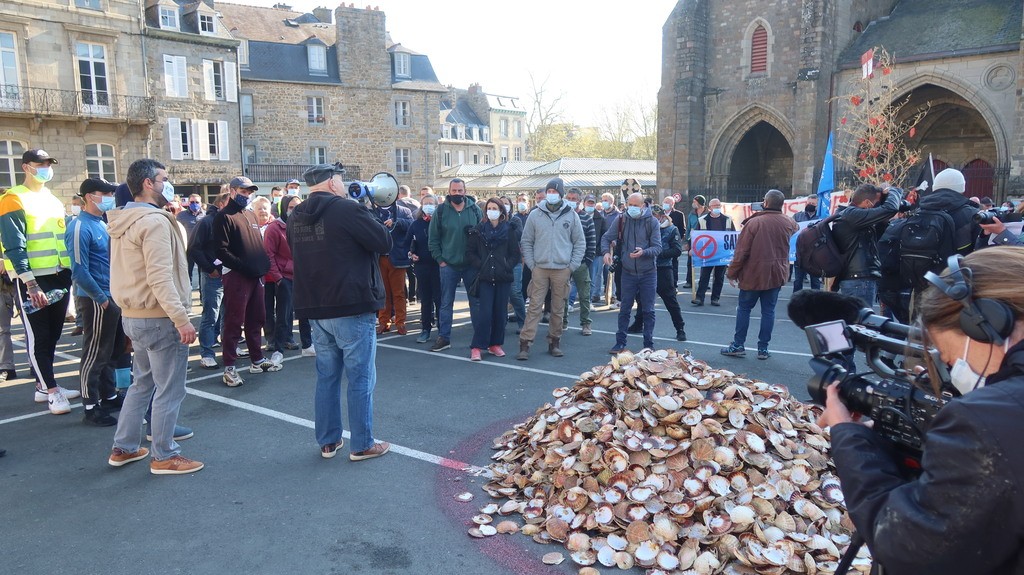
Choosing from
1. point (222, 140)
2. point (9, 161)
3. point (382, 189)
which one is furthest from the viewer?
point (222, 140)

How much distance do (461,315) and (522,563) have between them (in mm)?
8282

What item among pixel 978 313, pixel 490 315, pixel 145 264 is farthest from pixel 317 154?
pixel 978 313

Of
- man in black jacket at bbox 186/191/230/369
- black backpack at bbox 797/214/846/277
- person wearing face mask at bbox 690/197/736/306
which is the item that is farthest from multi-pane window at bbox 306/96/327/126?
black backpack at bbox 797/214/846/277

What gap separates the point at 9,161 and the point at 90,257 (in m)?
28.2

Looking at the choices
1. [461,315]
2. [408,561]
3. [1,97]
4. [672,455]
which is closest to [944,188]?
[672,455]

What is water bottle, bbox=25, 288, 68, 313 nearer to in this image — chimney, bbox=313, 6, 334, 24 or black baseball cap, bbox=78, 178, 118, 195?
black baseball cap, bbox=78, 178, 118, 195

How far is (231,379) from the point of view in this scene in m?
7.10

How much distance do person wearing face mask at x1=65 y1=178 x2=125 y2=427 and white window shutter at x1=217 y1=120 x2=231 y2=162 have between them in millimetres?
31711

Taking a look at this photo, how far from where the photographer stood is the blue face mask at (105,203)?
596 centimetres

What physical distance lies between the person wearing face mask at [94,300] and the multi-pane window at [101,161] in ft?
90.5

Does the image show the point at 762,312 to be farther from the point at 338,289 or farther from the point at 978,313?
the point at 978,313

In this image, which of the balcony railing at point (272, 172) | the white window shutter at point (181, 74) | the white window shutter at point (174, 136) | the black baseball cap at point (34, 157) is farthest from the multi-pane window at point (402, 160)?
the black baseball cap at point (34, 157)

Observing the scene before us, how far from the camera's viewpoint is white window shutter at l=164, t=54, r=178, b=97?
3231 cm

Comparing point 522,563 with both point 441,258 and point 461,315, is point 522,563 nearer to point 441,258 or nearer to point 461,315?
point 441,258
